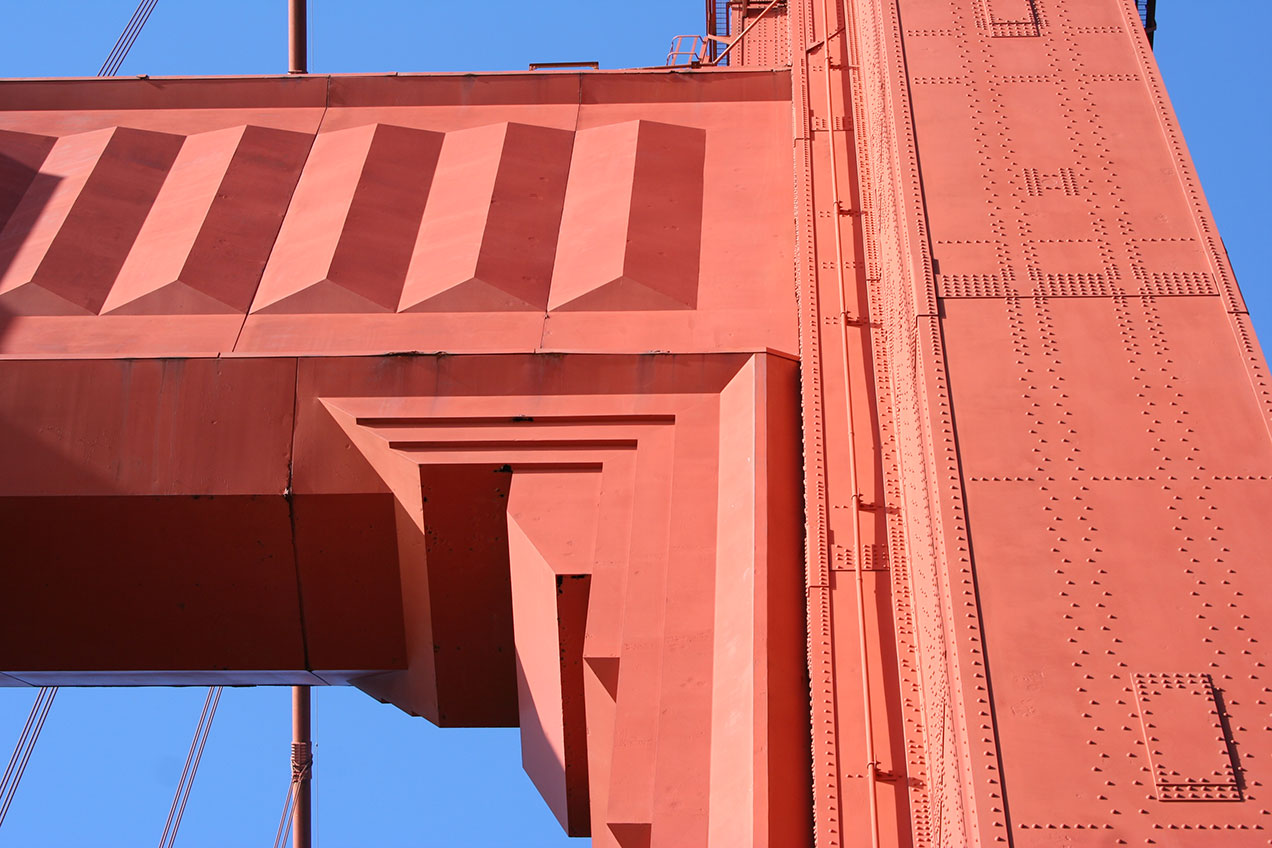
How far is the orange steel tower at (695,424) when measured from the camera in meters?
7.96

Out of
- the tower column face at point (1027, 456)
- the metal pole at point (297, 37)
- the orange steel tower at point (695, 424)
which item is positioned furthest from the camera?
the metal pole at point (297, 37)

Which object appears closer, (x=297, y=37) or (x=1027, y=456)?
(x=1027, y=456)

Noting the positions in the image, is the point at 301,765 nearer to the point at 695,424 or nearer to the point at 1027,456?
the point at 695,424

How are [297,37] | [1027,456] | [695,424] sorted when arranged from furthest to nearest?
1. [297,37]
2. [695,424]
3. [1027,456]

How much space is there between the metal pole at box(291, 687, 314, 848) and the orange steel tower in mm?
9180

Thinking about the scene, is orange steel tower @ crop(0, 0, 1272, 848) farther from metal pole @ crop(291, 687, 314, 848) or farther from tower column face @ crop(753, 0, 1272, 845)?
metal pole @ crop(291, 687, 314, 848)

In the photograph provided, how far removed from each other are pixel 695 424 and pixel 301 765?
1410 centimetres

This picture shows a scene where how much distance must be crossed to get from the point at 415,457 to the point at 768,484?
3366mm

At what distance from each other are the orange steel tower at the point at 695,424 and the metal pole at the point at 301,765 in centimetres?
918

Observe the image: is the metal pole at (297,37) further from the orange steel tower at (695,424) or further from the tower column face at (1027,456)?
the tower column face at (1027,456)

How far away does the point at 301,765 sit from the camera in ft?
74.6

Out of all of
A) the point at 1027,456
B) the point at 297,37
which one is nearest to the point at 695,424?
the point at 1027,456

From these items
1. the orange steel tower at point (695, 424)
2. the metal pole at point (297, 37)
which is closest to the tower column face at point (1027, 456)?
the orange steel tower at point (695, 424)

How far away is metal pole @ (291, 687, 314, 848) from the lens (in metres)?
22.1
